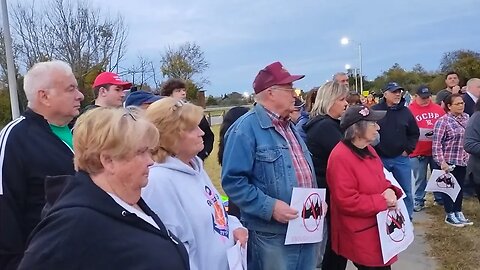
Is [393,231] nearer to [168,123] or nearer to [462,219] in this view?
[168,123]

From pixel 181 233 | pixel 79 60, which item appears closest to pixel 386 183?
pixel 181 233

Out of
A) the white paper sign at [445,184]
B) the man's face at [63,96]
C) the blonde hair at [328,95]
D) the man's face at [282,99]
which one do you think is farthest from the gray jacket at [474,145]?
the man's face at [63,96]

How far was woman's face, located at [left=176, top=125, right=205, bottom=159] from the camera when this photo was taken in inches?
93.9

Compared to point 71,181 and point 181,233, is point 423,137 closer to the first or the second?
point 181,233

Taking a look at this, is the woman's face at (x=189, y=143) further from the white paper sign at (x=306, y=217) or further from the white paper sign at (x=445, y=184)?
the white paper sign at (x=445, y=184)

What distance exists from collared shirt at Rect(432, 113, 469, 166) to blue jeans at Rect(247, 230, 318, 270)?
4.19m

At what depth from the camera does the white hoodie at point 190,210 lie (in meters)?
2.18

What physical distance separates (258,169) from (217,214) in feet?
2.28

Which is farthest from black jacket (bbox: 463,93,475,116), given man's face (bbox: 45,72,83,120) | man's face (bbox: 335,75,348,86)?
man's face (bbox: 45,72,83,120)

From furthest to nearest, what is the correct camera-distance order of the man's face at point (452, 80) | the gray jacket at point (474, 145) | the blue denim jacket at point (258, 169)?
the man's face at point (452, 80) < the gray jacket at point (474, 145) < the blue denim jacket at point (258, 169)

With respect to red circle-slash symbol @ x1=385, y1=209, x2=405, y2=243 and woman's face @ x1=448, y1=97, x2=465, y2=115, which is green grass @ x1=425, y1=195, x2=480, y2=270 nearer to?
woman's face @ x1=448, y1=97, x2=465, y2=115

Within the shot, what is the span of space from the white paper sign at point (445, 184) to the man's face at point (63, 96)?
528 cm

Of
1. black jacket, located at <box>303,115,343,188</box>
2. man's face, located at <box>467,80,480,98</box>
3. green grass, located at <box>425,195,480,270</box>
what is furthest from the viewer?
man's face, located at <box>467,80,480,98</box>

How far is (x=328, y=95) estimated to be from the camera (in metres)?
4.33
